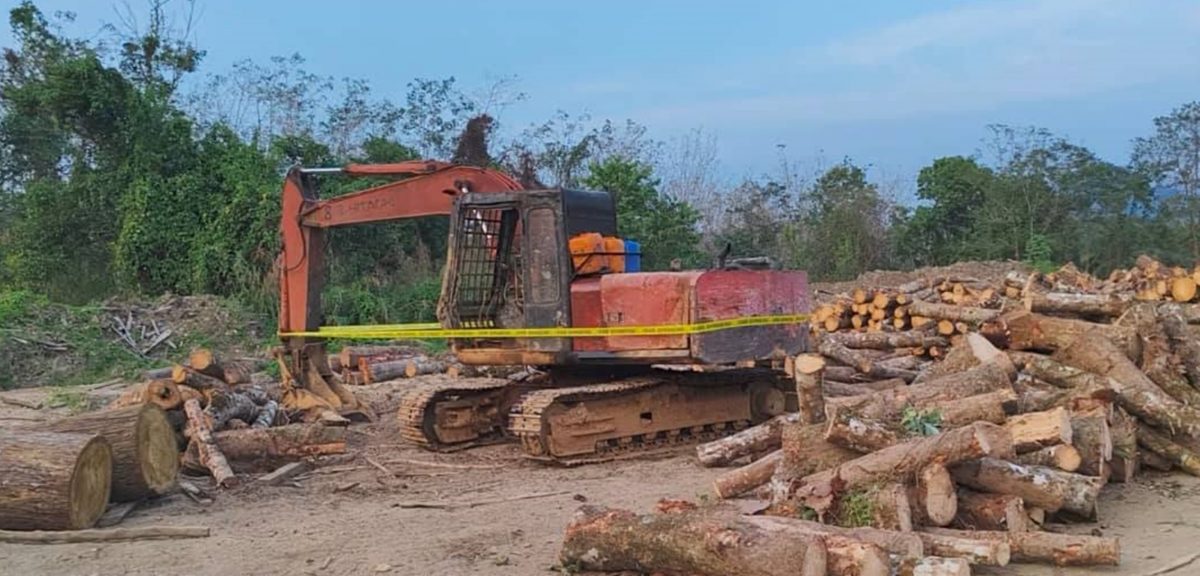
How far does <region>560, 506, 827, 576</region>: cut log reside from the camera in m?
4.97

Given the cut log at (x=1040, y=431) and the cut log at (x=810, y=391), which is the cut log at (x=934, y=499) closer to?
the cut log at (x=1040, y=431)

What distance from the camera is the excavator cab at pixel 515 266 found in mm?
9070

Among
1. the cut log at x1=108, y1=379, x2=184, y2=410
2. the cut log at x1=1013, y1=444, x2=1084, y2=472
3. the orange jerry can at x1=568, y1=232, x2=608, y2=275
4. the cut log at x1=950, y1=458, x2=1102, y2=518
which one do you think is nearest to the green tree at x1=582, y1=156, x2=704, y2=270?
the orange jerry can at x1=568, y1=232, x2=608, y2=275

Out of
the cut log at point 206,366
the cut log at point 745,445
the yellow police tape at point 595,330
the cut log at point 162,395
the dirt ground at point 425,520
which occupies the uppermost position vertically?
the yellow police tape at point 595,330

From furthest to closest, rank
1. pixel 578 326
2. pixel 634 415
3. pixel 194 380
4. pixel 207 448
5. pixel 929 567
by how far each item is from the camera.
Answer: pixel 194 380, pixel 634 415, pixel 578 326, pixel 207 448, pixel 929 567

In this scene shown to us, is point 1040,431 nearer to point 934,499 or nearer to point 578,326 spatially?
point 934,499

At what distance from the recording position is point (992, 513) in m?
5.94

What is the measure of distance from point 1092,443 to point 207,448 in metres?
6.29

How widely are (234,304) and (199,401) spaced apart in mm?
9000

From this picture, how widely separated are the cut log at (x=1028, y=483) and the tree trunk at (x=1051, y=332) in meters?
3.36

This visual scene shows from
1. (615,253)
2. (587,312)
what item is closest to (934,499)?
(587,312)

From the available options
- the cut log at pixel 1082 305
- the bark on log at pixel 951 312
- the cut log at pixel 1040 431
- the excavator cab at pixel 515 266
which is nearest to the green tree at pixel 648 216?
the bark on log at pixel 951 312

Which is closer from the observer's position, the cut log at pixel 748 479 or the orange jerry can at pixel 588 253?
the cut log at pixel 748 479

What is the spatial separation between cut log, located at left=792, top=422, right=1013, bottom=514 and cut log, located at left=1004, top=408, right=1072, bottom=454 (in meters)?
0.76
